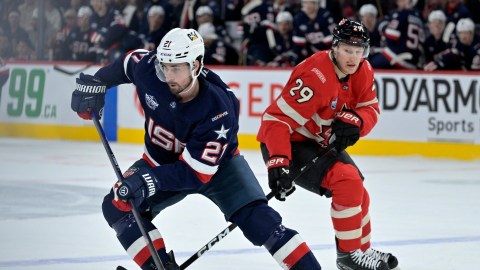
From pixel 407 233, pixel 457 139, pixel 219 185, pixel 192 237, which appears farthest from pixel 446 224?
pixel 457 139

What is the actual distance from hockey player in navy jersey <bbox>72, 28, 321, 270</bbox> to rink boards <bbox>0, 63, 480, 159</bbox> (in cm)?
620

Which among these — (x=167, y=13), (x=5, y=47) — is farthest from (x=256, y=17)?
(x=5, y=47)

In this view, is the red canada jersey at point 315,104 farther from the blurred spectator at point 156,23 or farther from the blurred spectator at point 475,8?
the blurred spectator at point 156,23

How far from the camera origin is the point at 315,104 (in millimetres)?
4965

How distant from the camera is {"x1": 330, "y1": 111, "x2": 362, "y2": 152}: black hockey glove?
4910 millimetres

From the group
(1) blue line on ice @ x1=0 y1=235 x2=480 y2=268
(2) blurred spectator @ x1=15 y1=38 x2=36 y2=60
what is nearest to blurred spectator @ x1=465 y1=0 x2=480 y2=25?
(2) blurred spectator @ x1=15 y1=38 x2=36 y2=60

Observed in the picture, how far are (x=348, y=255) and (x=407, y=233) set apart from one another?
1351 mm

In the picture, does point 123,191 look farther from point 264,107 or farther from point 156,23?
point 156,23

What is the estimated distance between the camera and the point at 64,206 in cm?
717

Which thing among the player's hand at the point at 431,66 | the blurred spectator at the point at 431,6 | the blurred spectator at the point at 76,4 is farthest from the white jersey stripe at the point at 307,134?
the blurred spectator at the point at 76,4

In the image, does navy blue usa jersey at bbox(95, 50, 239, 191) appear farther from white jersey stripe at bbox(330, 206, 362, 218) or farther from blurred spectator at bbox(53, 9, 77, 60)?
blurred spectator at bbox(53, 9, 77, 60)

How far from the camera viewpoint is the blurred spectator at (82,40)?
1413cm

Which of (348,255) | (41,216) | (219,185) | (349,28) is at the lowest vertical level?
(41,216)

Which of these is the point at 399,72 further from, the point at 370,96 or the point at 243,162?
the point at 243,162
